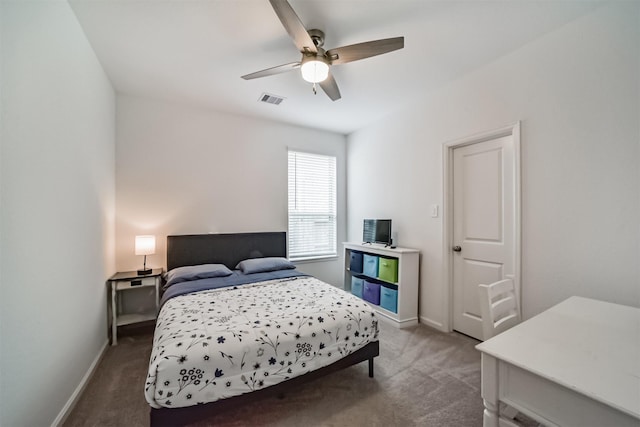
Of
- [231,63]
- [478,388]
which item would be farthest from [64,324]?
[478,388]

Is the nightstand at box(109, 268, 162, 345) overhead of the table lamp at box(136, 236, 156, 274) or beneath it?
beneath

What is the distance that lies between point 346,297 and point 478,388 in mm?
1156

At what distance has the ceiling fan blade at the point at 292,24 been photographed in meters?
1.42

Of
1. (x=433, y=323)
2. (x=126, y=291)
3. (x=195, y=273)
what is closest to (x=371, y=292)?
(x=433, y=323)

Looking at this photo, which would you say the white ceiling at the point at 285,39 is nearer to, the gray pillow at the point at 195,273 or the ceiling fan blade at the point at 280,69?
the ceiling fan blade at the point at 280,69

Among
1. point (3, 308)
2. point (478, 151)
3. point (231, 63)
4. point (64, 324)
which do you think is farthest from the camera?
point (478, 151)

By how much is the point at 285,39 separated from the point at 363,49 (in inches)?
27.6

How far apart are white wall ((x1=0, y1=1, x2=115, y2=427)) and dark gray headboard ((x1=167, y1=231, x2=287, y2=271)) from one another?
35.8 inches

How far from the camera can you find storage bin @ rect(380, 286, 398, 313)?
3.20m

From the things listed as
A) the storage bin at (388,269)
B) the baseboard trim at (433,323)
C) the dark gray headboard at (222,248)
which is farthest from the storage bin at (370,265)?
the dark gray headboard at (222,248)

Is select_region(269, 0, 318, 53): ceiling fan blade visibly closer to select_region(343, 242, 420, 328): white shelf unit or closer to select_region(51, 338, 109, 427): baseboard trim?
select_region(343, 242, 420, 328): white shelf unit

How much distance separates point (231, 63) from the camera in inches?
96.7

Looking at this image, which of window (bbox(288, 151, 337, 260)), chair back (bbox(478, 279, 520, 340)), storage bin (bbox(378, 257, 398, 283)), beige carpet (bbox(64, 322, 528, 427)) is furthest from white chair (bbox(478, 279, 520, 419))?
window (bbox(288, 151, 337, 260))

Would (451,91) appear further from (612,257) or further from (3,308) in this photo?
(3,308)
